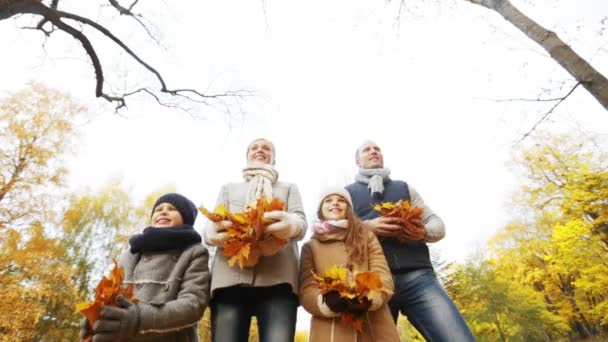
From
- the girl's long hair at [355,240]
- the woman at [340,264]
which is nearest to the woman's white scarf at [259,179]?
the woman at [340,264]

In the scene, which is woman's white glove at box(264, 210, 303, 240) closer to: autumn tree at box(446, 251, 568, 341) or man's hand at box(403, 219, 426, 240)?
man's hand at box(403, 219, 426, 240)

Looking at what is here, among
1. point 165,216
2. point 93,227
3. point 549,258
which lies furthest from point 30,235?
point 549,258

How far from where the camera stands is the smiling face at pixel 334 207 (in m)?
2.75

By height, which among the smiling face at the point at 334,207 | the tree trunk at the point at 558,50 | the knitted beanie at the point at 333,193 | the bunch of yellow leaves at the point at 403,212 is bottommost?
the bunch of yellow leaves at the point at 403,212

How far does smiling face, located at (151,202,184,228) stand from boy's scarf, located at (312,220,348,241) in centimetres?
119

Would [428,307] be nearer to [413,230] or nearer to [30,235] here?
[413,230]

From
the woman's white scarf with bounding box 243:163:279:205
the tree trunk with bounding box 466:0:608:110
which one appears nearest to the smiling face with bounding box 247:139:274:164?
the woman's white scarf with bounding box 243:163:279:205

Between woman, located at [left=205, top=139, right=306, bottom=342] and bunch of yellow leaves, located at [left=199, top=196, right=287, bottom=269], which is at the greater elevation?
bunch of yellow leaves, located at [left=199, top=196, right=287, bottom=269]

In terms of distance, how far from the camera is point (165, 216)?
2.54 metres

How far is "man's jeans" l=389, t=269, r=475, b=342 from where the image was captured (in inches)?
91.0

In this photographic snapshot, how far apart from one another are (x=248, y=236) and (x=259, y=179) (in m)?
0.85

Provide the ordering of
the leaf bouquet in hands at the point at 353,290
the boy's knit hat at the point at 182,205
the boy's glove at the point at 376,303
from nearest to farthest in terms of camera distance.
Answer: the leaf bouquet in hands at the point at 353,290 < the boy's glove at the point at 376,303 < the boy's knit hat at the point at 182,205

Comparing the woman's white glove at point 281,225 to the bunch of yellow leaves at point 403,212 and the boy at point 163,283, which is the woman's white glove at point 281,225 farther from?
the bunch of yellow leaves at point 403,212

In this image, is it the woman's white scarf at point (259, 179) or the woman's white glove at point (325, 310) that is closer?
the woman's white glove at point (325, 310)
